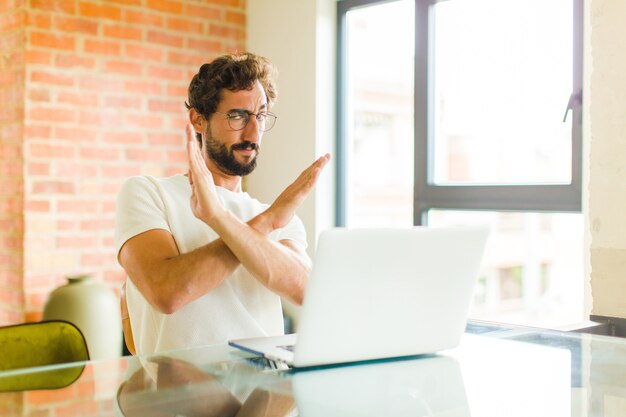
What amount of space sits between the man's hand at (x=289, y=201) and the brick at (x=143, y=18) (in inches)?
82.8

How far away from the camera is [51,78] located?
11.5 ft

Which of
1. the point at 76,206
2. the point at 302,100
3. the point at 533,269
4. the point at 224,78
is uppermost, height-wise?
the point at 302,100

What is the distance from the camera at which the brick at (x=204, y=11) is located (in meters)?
4.00

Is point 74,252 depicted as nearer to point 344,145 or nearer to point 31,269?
point 31,269

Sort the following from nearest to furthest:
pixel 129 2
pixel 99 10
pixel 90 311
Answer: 1. pixel 90 311
2. pixel 99 10
3. pixel 129 2

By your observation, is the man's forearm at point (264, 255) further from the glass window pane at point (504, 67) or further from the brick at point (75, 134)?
the brick at point (75, 134)

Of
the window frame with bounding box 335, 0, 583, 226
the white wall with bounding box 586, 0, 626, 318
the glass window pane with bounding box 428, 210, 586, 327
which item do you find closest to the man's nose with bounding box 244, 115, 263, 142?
the white wall with bounding box 586, 0, 626, 318

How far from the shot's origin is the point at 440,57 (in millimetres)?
3705

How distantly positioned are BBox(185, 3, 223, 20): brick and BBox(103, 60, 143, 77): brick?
398 millimetres

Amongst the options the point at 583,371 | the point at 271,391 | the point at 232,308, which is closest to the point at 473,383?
the point at 583,371

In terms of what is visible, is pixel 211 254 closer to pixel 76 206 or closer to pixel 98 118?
pixel 76 206

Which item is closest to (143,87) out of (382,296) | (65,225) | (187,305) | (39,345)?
(65,225)

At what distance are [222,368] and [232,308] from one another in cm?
70

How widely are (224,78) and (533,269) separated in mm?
7602
